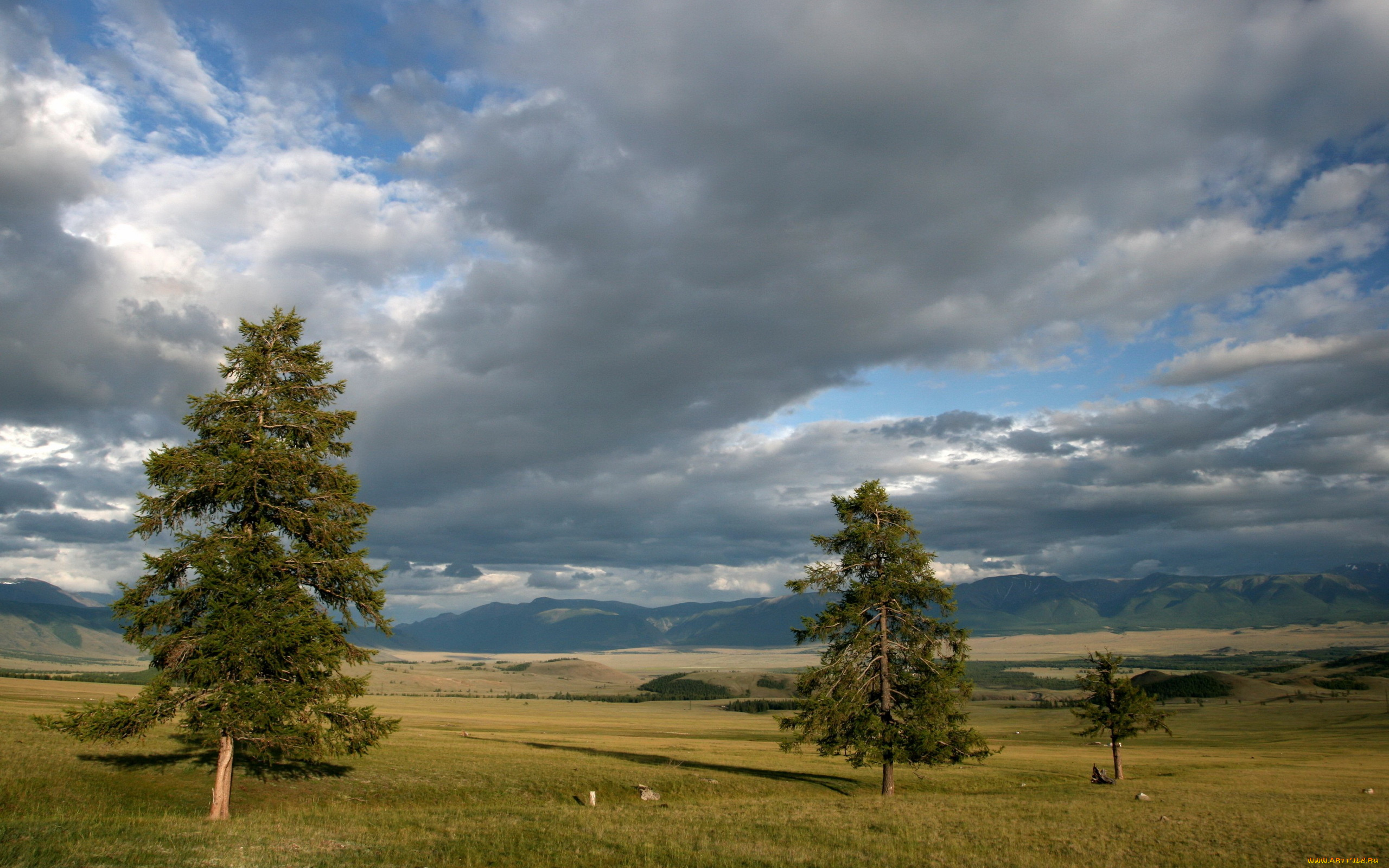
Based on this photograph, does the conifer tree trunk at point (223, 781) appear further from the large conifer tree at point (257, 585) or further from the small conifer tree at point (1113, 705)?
the small conifer tree at point (1113, 705)

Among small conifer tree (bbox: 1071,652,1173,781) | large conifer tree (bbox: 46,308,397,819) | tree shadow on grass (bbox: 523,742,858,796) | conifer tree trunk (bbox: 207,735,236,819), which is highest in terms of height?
large conifer tree (bbox: 46,308,397,819)

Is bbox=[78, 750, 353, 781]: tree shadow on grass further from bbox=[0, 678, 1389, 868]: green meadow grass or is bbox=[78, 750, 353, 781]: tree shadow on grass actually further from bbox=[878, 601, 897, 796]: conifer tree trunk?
bbox=[878, 601, 897, 796]: conifer tree trunk

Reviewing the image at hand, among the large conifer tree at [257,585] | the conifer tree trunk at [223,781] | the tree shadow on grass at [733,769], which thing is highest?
the large conifer tree at [257,585]

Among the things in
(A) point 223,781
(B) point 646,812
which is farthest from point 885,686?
(A) point 223,781

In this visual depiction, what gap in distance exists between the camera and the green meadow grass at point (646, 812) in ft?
68.2

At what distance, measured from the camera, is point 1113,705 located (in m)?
54.1

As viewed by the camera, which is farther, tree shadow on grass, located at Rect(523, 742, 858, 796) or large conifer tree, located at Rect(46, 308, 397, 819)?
tree shadow on grass, located at Rect(523, 742, 858, 796)

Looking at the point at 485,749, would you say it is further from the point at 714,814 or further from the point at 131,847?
the point at 131,847

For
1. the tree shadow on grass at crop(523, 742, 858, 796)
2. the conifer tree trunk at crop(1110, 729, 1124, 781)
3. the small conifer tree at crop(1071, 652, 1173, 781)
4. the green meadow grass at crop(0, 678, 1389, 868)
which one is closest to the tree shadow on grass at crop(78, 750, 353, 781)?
the green meadow grass at crop(0, 678, 1389, 868)

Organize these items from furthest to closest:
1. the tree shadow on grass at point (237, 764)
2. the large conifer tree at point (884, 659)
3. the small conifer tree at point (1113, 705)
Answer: the small conifer tree at point (1113, 705) → the large conifer tree at point (884, 659) → the tree shadow on grass at point (237, 764)

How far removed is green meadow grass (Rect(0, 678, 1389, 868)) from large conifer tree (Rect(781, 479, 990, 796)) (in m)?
2.92

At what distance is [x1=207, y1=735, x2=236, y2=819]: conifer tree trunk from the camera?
80.1 feet

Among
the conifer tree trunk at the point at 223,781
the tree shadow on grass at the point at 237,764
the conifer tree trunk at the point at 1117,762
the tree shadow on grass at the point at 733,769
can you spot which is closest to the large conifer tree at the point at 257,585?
the conifer tree trunk at the point at 223,781

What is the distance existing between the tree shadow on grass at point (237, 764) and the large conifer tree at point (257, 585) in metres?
9.76
